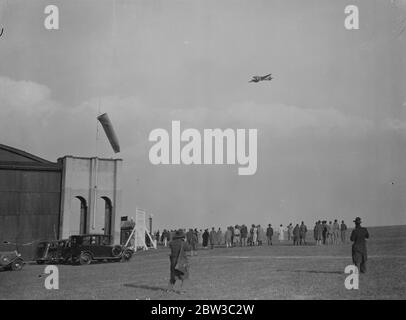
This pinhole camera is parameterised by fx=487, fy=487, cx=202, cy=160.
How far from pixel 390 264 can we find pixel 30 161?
21.4 metres

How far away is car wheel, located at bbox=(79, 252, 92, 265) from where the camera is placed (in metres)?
23.5

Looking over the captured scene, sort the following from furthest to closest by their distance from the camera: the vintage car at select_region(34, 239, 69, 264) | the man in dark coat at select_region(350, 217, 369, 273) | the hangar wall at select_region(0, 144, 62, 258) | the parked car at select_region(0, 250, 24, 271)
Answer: the hangar wall at select_region(0, 144, 62, 258), the vintage car at select_region(34, 239, 69, 264), the parked car at select_region(0, 250, 24, 271), the man in dark coat at select_region(350, 217, 369, 273)

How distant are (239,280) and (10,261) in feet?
39.3

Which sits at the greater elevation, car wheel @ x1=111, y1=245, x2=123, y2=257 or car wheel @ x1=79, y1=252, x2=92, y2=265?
car wheel @ x1=111, y1=245, x2=123, y2=257

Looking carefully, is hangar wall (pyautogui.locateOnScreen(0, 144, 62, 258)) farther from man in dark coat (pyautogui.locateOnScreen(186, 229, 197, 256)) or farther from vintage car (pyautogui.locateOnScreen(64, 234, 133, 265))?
man in dark coat (pyautogui.locateOnScreen(186, 229, 197, 256))

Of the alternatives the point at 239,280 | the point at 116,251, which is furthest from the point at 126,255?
the point at 239,280

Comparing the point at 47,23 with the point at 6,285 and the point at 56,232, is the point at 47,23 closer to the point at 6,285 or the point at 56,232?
the point at 6,285

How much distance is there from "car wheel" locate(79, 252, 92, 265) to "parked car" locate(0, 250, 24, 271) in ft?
8.92

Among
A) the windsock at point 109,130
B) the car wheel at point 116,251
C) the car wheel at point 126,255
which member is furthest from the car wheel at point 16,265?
the windsock at point 109,130

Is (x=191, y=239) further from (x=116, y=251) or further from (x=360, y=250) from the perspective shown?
(x=360, y=250)

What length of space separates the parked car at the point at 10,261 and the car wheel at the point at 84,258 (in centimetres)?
272

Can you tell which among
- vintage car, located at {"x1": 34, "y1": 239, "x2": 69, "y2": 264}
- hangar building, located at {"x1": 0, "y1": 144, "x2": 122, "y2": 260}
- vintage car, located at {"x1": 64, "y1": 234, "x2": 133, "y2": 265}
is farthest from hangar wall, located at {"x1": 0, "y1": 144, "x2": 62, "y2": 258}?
vintage car, located at {"x1": 64, "y1": 234, "x2": 133, "y2": 265}

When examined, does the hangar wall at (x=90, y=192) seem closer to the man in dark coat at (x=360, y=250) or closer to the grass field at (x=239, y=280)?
the grass field at (x=239, y=280)
